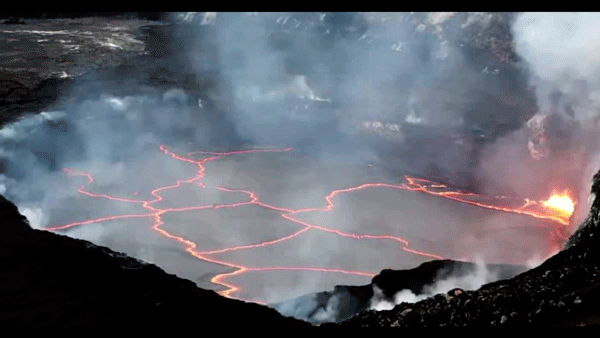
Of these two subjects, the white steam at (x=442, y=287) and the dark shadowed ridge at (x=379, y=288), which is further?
the dark shadowed ridge at (x=379, y=288)

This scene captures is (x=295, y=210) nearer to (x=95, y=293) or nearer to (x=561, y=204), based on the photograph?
(x=561, y=204)

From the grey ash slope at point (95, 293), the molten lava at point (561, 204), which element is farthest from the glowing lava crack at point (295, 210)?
the grey ash slope at point (95, 293)

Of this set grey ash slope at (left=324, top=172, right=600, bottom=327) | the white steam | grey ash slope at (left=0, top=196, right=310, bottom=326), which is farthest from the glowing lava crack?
grey ash slope at (left=324, top=172, right=600, bottom=327)

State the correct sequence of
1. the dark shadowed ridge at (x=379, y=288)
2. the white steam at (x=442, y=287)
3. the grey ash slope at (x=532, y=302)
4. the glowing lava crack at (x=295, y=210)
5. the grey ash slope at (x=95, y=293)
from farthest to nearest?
the glowing lava crack at (x=295, y=210) < the dark shadowed ridge at (x=379, y=288) < the white steam at (x=442, y=287) < the grey ash slope at (x=95, y=293) < the grey ash slope at (x=532, y=302)

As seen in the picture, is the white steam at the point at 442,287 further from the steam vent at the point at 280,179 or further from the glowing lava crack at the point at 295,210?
the glowing lava crack at the point at 295,210

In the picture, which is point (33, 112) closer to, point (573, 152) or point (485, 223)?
point (485, 223)

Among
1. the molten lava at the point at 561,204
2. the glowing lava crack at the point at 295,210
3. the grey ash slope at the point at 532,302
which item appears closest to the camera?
the grey ash slope at the point at 532,302

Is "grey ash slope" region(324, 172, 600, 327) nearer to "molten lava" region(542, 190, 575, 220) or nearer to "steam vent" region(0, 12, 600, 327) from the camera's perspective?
"steam vent" region(0, 12, 600, 327)
